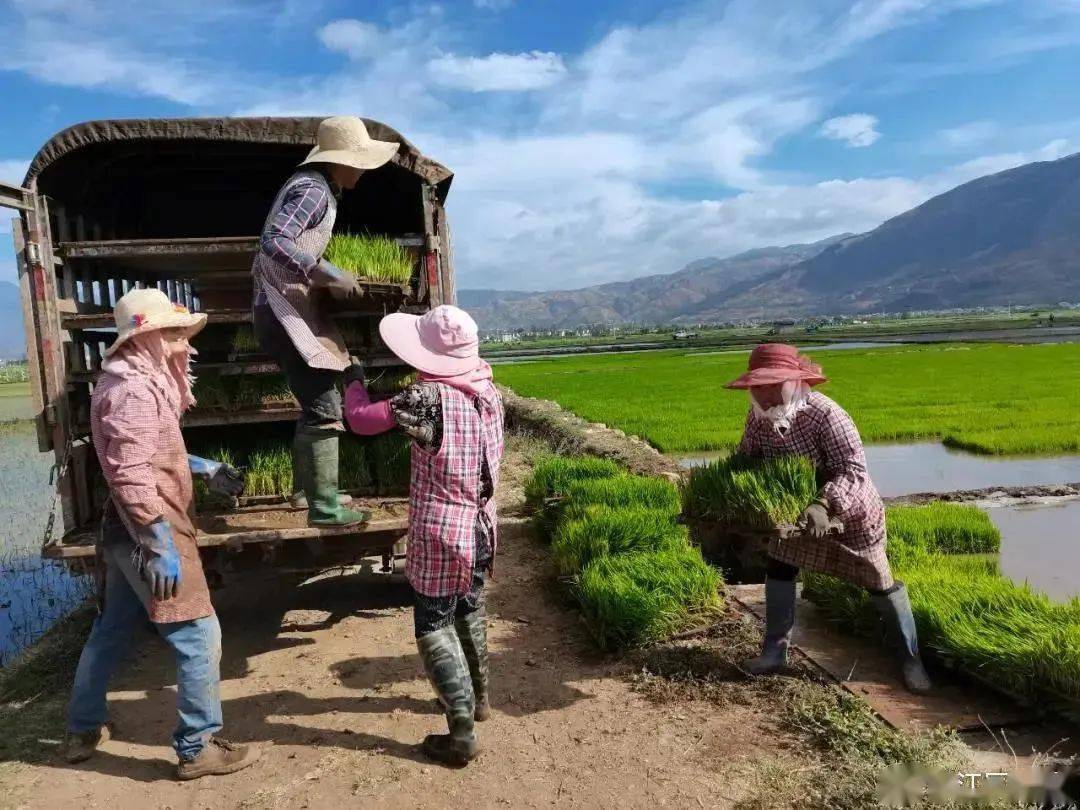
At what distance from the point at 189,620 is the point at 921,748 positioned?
2677mm

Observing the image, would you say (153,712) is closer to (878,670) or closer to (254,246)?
(254,246)

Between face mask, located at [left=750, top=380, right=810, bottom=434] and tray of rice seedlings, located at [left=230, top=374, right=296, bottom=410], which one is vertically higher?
tray of rice seedlings, located at [left=230, top=374, right=296, bottom=410]

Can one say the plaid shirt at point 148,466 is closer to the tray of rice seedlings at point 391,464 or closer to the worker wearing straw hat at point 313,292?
the worker wearing straw hat at point 313,292

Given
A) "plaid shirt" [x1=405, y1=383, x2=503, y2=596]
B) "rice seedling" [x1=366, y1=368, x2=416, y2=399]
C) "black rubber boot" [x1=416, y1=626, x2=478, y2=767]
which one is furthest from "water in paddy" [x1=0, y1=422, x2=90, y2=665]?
"plaid shirt" [x1=405, y1=383, x2=503, y2=596]

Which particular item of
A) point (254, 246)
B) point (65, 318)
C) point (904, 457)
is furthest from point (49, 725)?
point (904, 457)

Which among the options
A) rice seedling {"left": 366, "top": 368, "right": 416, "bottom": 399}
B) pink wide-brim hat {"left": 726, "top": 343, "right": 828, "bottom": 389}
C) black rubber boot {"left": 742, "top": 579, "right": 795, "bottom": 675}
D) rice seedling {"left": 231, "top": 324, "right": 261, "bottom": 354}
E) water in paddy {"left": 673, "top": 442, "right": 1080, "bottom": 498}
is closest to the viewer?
pink wide-brim hat {"left": 726, "top": 343, "right": 828, "bottom": 389}

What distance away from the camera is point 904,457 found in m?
10.8

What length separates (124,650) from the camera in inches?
119

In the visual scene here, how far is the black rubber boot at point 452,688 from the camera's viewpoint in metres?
2.79

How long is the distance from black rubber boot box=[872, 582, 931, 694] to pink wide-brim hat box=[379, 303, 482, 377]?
2.11 metres

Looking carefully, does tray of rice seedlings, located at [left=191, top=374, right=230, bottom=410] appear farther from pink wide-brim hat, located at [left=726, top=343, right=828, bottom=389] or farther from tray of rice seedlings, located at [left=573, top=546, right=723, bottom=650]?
pink wide-brim hat, located at [left=726, top=343, right=828, bottom=389]

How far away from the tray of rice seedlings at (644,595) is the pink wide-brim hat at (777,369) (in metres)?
1.30

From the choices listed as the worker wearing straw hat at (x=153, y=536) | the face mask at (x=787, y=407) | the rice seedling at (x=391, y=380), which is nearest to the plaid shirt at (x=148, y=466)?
the worker wearing straw hat at (x=153, y=536)

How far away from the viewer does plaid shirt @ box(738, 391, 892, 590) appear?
3.21 m
